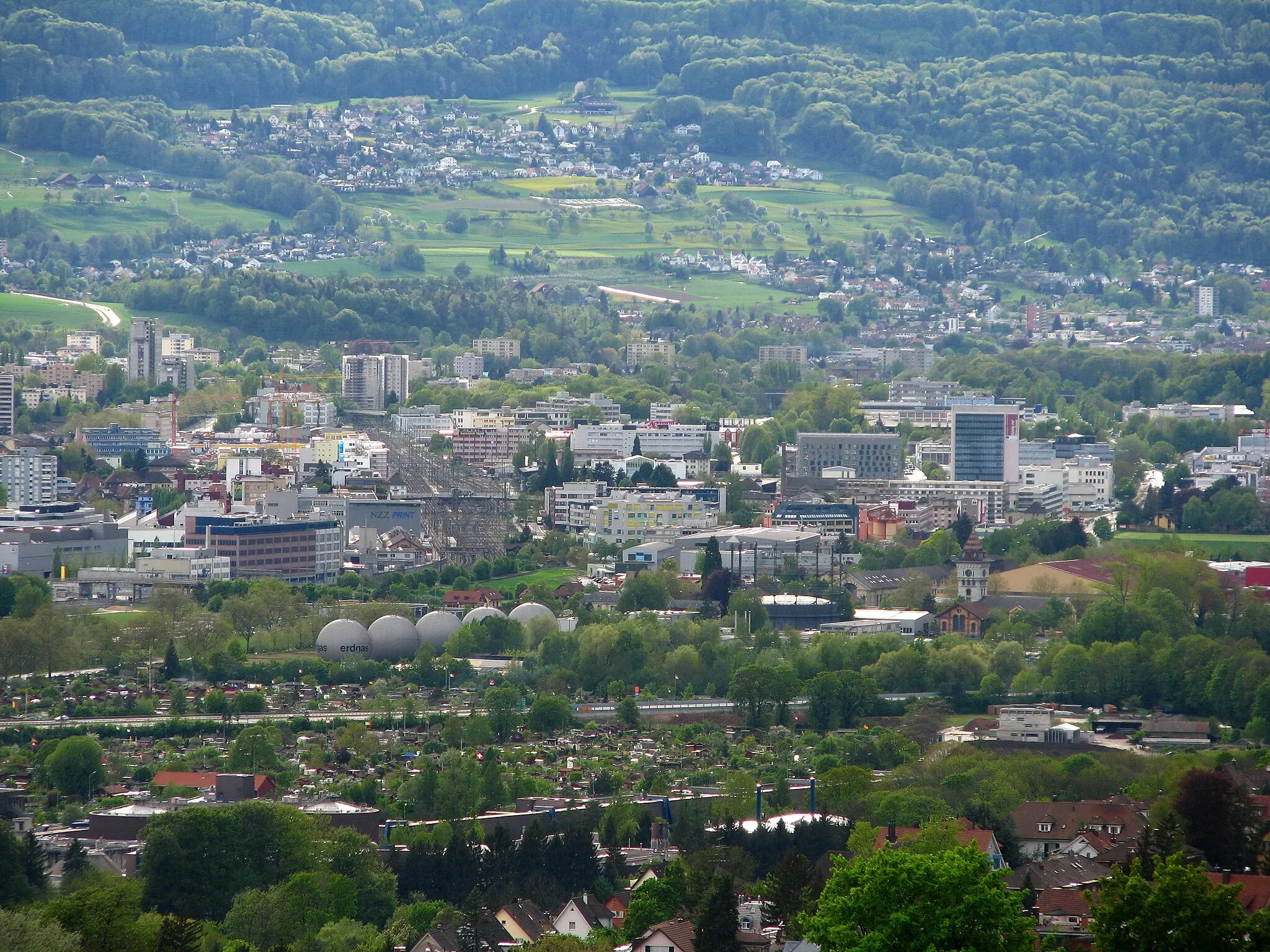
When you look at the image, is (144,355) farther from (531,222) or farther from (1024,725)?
(1024,725)

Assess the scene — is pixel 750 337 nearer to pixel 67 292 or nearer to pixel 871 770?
pixel 67 292

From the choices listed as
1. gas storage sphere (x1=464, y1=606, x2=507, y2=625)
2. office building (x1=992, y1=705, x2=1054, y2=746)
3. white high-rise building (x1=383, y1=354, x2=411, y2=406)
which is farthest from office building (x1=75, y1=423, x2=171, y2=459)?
office building (x1=992, y1=705, x2=1054, y2=746)

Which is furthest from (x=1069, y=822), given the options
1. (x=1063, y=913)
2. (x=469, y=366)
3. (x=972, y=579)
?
(x=469, y=366)

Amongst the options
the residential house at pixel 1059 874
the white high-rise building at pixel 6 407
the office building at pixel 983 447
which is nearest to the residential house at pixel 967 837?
the residential house at pixel 1059 874

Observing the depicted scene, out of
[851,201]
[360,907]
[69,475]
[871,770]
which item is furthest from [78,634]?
[851,201]

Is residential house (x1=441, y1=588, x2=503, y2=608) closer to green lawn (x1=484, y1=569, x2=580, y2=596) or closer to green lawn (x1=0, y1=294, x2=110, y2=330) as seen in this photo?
green lawn (x1=484, y1=569, x2=580, y2=596)

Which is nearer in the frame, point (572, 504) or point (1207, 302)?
point (572, 504)
